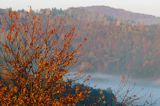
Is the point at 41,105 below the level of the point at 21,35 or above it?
below

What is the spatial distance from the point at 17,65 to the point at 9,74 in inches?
26.9

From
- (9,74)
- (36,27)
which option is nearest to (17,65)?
(9,74)

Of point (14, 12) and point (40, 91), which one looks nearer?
point (14, 12)

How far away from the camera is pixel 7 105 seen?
1644 centimetres

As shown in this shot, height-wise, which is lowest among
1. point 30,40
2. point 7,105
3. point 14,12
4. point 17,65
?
point 7,105

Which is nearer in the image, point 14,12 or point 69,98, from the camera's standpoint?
point 14,12

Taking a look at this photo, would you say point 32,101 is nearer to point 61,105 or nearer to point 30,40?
point 61,105

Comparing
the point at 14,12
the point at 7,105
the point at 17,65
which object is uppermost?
the point at 14,12

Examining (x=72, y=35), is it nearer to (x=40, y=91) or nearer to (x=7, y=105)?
(x=40, y=91)

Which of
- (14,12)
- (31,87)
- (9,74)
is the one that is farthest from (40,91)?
(14,12)

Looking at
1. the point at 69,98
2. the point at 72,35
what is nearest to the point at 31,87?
the point at 69,98

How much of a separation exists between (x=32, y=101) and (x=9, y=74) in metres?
1.63

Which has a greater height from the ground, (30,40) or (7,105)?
(30,40)

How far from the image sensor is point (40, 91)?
A: 16.4 metres
